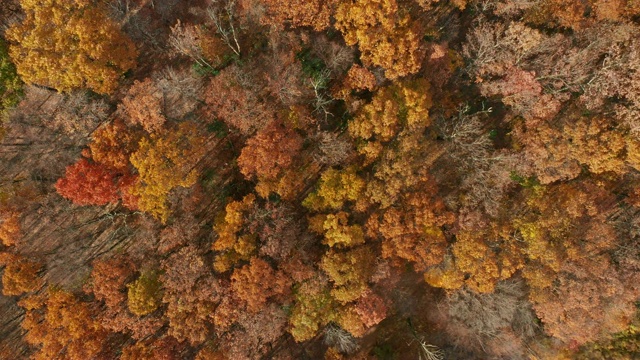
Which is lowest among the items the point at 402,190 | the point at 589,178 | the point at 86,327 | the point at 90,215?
the point at 86,327

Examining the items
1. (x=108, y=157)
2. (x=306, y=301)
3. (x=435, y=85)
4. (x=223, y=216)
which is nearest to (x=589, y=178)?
(x=435, y=85)

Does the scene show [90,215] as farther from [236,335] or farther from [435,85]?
[435,85]

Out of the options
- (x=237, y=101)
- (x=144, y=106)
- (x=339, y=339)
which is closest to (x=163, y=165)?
(x=144, y=106)

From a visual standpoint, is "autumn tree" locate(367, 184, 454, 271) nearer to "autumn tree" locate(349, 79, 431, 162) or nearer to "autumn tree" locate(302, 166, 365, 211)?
"autumn tree" locate(302, 166, 365, 211)

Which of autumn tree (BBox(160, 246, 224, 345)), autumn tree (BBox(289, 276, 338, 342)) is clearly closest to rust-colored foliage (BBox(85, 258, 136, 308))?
autumn tree (BBox(160, 246, 224, 345))

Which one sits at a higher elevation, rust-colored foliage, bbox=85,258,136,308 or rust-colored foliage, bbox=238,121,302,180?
rust-colored foliage, bbox=238,121,302,180

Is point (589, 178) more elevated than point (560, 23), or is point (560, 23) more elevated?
point (560, 23)
